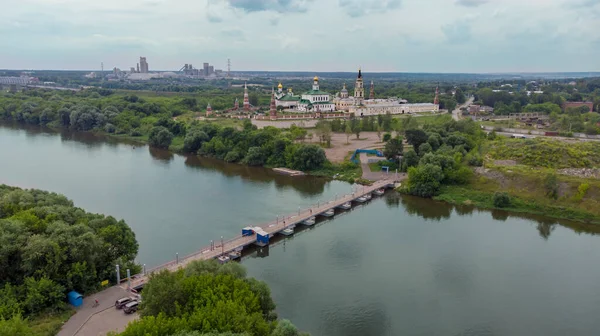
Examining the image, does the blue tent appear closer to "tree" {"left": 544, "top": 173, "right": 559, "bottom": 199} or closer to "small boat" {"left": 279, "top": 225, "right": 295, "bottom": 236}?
"small boat" {"left": 279, "top": 225, "right": 295, "bottom": 236}

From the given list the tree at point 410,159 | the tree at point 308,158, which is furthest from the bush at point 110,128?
the tree at point 410,159

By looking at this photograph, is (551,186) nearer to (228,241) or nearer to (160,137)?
(228,241)

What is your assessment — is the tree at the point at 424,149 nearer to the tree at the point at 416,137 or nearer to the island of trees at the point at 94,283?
the tree at the point at 416,137

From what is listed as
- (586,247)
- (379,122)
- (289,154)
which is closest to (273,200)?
(289,154)

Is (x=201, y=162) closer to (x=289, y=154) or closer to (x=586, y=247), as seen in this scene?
(x=289, y=154)

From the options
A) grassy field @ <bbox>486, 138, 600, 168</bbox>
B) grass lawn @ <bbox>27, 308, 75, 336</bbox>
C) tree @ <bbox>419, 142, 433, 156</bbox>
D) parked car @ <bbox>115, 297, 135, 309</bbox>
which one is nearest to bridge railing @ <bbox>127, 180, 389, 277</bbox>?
parked car @ <bbox>115, 297, 135, 309</bbox>
